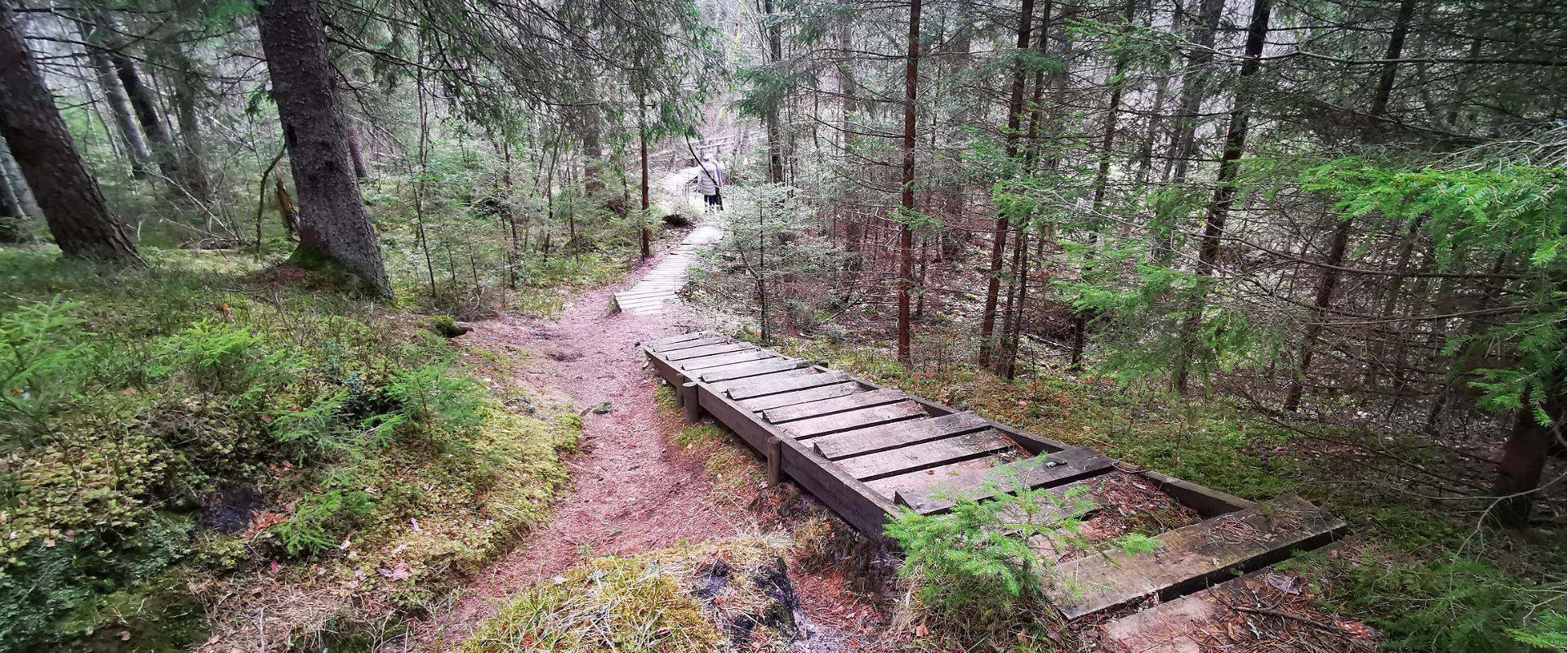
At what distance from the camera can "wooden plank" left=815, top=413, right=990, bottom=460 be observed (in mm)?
4355

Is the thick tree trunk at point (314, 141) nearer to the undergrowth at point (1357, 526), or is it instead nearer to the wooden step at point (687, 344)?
the wooden step at point (687, 344)

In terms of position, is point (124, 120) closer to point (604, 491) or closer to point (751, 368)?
point (604, 491)

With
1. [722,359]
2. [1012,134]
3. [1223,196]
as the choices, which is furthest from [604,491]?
[1223,196]

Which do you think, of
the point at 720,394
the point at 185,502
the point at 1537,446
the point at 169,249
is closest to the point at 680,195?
the point at 169,249

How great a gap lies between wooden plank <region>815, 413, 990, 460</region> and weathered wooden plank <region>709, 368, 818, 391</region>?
174cm

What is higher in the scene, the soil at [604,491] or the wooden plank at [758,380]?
the wooden plank at [758,380]

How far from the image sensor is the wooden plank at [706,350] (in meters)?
7.80

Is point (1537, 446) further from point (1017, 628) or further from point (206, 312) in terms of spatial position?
point (206, 312)

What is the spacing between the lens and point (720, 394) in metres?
5.88

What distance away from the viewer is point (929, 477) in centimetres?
400

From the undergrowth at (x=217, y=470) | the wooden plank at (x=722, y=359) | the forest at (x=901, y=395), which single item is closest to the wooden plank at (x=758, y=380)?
the forest at (x=901, y=395)

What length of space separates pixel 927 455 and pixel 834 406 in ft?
4.30

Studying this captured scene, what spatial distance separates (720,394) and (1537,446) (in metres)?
5.40

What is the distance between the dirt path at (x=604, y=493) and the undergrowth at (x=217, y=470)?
25 centimetres
